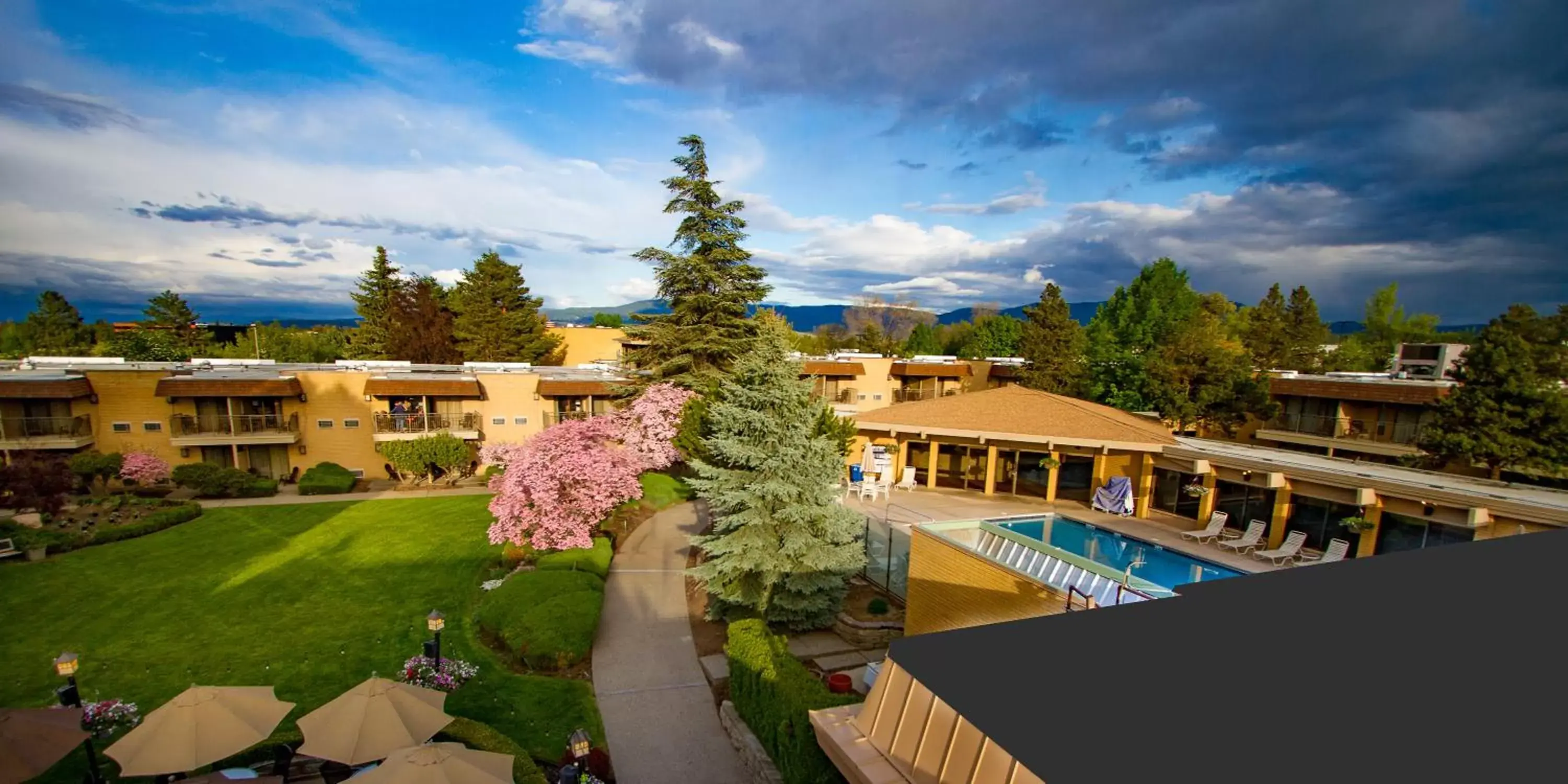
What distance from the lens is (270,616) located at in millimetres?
14516

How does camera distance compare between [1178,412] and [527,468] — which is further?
[1178,412]

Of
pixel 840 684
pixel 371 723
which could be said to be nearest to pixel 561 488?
pixel 371 723

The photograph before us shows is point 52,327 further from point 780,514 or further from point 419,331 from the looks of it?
point 780,514

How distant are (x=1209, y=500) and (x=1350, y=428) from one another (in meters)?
16.5

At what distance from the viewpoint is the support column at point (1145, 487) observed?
2102cm

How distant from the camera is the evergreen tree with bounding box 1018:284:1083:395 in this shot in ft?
135

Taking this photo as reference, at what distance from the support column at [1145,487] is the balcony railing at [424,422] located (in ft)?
90.5

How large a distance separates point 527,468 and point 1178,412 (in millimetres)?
27894

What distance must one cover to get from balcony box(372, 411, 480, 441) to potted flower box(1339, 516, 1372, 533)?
31529mm

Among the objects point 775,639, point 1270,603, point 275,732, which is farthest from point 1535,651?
point 275,732

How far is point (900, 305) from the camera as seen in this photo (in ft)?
283

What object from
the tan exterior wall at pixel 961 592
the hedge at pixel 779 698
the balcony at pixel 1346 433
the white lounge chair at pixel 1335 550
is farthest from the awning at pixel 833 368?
the hedge at pixel 779 698

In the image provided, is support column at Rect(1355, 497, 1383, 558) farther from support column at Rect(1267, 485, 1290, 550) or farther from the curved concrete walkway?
the curved concrete walkway

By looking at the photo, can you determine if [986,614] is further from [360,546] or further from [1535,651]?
[360,546]
